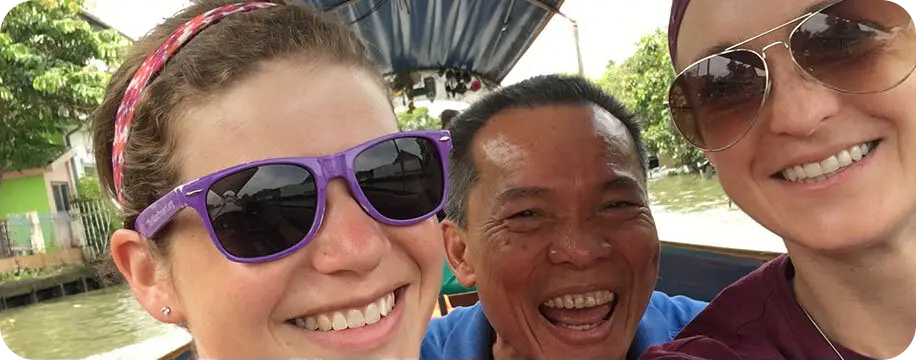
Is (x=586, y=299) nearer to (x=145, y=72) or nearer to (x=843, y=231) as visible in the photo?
(x=843, y=231)

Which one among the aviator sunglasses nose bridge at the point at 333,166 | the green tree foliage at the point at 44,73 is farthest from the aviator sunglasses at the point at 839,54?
the green tree foliage at the point at 44,73

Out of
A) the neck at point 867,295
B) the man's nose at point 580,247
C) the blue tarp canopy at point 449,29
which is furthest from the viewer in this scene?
the blue tarp canopy at point 449,29

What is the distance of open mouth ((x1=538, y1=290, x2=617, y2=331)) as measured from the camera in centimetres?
157

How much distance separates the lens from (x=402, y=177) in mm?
1000

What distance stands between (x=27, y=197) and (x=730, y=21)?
21.1 meters

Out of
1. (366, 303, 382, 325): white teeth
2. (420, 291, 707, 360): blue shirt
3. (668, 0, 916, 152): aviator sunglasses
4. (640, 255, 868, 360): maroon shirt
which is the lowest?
(420, 291, 707, 360): blue shirt

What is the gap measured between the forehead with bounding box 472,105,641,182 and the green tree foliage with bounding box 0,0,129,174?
39.5ft

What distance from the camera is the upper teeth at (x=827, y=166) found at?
90 cm

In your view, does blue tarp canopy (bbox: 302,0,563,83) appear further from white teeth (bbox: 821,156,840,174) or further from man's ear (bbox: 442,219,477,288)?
white teeth (bbox: 821,156,840,174)

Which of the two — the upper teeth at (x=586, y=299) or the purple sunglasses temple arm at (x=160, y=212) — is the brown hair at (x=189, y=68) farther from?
the upper teeth at (x=586, y=299)

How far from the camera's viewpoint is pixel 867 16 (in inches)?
34.9

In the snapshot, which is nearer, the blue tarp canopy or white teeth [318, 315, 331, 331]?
white teeth [318, 315, 331, 331]

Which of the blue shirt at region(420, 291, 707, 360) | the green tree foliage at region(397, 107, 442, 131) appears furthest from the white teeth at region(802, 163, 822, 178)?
the green tree foliage at region(397, 107, 442, 131)

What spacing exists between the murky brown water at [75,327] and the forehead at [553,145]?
35.1 ft
